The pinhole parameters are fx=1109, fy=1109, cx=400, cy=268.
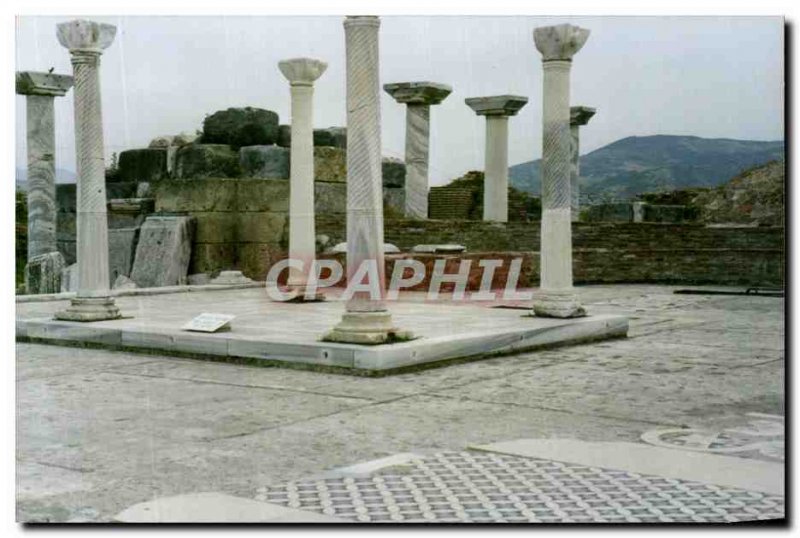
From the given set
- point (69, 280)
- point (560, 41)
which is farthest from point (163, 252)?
point (560, 41)

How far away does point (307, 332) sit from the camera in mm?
10070

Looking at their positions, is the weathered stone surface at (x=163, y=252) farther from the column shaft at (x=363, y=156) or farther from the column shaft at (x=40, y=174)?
the column shaft at (x=363, y=156)

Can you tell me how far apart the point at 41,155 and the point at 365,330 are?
40.1 ft

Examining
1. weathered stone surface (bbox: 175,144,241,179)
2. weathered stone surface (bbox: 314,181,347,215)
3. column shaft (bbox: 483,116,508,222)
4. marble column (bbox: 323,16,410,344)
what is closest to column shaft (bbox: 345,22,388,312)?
marble column (bbox: 323,16,410,344)

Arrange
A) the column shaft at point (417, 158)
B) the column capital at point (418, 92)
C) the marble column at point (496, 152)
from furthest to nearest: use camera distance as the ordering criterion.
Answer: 1. the marble column at point (496, 152)
2. the column shaft at point (417, 158)
3. the column capital at point (418, 92)

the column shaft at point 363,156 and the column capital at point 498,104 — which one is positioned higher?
the column capital at point 498,104

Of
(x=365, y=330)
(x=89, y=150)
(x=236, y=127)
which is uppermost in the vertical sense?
(x=236, y=127)

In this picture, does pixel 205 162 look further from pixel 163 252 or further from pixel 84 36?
pixel 84 36

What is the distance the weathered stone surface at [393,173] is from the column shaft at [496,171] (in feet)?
6.87

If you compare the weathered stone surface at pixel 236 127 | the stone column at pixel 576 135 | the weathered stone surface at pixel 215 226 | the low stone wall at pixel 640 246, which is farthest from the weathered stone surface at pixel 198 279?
the stone column at pixel 576 135

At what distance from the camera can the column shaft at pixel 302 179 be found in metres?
14.0

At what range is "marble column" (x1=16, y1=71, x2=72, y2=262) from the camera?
62.8ft

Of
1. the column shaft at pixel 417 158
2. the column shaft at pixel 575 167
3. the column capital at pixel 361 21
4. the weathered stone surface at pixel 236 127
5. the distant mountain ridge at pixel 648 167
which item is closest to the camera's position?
the column capital at pixel 361 21

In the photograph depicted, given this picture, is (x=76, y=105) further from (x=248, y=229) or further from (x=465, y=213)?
(x=465, y=213)
